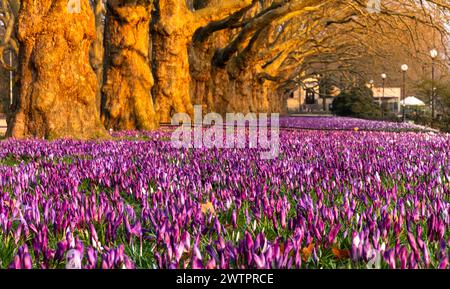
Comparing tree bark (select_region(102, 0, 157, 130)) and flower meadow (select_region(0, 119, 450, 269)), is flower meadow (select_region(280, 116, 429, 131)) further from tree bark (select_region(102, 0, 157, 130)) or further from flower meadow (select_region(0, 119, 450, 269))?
flower meadow (select_region(0, 119, 450, 269))

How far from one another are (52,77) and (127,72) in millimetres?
5012

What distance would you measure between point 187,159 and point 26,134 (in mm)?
5903

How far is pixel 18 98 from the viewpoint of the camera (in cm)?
1157

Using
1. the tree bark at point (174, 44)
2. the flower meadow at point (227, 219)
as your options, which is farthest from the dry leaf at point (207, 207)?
the tree bark at point (174, 44)

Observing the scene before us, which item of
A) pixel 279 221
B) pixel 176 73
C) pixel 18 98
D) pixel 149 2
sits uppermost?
pixel 149 2

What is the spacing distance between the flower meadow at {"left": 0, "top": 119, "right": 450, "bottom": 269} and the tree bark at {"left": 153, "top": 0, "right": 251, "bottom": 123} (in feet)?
43.5

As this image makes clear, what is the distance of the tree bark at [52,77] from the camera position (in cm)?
1136

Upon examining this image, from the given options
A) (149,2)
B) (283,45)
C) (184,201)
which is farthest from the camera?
(283,45)

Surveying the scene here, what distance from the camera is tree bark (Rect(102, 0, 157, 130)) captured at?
1625 cm

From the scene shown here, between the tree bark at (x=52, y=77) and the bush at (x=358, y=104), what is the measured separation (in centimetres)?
4727

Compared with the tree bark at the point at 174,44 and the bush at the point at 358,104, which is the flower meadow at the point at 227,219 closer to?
the tree bark at the point at 174,44

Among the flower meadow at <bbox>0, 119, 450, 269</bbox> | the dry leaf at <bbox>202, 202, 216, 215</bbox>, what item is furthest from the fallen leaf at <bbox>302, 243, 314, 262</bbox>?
the dry leaf at <bbox>202, 202, 216, 215</bbox>
